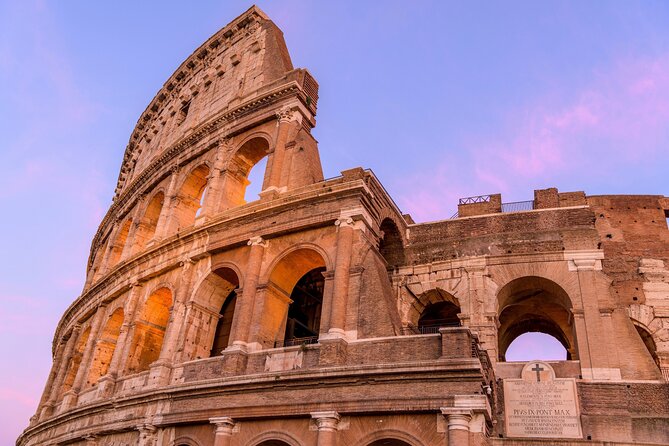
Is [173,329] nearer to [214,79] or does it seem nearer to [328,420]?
[328,420]

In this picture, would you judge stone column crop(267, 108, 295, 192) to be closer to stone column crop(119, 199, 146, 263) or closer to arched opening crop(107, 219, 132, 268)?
stone column crop(119, 199, 146, 263)

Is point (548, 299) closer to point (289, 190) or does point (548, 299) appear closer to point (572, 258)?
point (572, 258)

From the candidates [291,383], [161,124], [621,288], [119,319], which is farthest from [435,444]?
[161,124]

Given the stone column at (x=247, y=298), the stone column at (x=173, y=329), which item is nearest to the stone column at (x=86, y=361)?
the stone column at (x=173, y=329)

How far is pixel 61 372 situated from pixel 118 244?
18.4 ft

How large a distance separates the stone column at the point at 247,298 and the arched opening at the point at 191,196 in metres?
5.98

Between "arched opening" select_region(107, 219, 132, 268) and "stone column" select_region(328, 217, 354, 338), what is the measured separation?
1398 centimetres

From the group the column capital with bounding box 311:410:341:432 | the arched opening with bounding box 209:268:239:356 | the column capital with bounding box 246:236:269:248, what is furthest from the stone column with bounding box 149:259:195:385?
the column capital with bounding box 311:410:341:432

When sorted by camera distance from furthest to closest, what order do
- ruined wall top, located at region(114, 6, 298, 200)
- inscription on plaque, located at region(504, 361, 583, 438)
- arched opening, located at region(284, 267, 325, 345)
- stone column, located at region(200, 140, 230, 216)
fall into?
ruined wall top, located at region(114, 6, 298, 200)
stone column, located at region(200, 140, 230, 216)
arched opening, located at region(284, 267, 325, 345)
inscription on plaque, located at region(504, 361, 583, 438)

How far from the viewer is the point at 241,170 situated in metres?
19.3

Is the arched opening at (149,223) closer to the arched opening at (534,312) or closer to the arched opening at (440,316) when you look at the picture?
the arched opening at (440,316)

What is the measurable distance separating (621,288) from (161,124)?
2059 cm

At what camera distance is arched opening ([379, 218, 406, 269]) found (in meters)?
16.4

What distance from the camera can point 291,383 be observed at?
12.2m
